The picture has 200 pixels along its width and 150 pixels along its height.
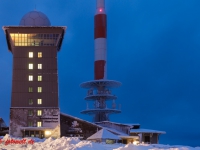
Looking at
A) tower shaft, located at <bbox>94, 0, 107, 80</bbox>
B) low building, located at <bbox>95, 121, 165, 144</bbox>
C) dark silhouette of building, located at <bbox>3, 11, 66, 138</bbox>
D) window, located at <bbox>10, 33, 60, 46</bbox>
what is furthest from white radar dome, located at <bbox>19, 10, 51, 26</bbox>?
low building, located at <bbox>95, 121, 165, 144</bbox>

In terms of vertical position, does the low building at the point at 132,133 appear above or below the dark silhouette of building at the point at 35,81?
below

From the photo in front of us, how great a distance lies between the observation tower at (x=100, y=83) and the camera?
89875 millimetres

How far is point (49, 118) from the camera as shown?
67.1 metres

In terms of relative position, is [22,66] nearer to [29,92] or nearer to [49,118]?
[29,92]

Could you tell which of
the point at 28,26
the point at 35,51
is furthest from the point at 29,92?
the point at 28,26

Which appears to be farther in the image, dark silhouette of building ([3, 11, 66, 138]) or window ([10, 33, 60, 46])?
window ([10, 33, 60, 46])

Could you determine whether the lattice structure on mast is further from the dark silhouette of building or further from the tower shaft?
the dark silhouette of building

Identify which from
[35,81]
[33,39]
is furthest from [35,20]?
[35,81]

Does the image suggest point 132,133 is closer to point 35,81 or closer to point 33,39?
point 35,81

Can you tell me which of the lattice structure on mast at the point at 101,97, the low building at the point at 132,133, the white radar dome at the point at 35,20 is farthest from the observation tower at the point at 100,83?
the white radar dome at the point at 35,20

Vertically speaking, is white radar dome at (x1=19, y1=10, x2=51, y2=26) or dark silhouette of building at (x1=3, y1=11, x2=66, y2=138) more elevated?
white radar dome at (x1=19, y1=10, x2=51, y2=26)

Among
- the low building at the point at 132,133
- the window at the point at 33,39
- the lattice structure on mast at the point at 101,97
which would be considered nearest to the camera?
the low building at the point at 132,133

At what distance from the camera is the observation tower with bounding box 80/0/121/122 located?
8988 cm

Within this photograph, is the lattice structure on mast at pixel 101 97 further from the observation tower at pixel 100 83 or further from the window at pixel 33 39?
the window at pixel 33 39
